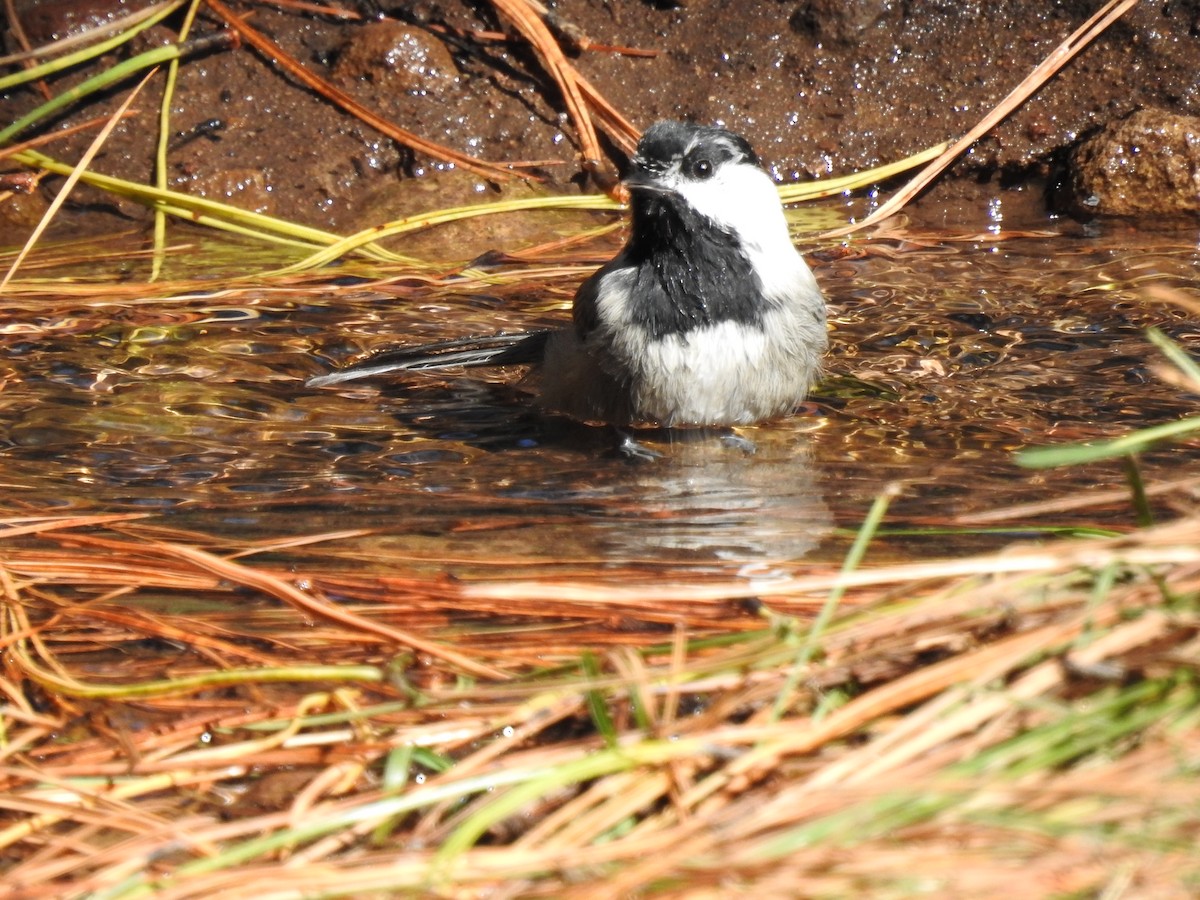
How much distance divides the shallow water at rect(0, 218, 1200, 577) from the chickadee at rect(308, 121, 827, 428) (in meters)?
0.11

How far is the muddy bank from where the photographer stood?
4574mm

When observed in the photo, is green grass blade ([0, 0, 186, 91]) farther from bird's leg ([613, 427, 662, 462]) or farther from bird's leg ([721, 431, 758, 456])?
bird's leg ([721, 431, 758, 456])

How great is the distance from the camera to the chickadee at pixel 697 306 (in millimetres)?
2879

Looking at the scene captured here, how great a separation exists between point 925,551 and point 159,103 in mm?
3702

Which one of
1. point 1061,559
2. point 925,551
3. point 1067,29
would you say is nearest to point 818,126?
point 1067,29

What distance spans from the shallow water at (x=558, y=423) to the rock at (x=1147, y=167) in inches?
9.2

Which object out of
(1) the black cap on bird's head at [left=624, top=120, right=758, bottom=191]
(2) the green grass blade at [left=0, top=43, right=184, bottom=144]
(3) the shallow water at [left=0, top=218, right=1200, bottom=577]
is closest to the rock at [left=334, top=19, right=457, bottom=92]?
(2) the green grass blade at [left=0, top=43, right=184, bottom=144]

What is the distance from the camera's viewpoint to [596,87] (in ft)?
15.6

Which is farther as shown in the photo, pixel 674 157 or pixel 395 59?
pixel 395 59

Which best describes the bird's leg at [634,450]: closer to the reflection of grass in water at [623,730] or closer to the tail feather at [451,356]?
the tail feather at [451,356]

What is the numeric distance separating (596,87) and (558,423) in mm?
2038

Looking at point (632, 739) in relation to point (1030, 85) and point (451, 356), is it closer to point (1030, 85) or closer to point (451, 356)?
point (451, 356)

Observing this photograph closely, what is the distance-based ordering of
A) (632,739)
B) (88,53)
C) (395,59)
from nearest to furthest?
(632,739) < (88,53) < (395,59)

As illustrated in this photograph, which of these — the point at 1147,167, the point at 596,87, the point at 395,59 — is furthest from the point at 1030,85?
the point at 395,59
